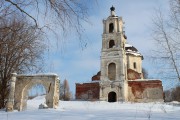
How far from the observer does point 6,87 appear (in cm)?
1762

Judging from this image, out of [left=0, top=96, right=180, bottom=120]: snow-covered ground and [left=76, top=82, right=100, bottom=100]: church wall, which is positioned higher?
[left=76, top=82, right=100, bottom=100]: church wall

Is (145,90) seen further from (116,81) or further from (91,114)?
(91,114)

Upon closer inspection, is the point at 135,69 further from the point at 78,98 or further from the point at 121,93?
the point at 78,98

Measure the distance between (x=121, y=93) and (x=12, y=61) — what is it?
16.5 meters

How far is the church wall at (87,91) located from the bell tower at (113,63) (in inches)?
69.1

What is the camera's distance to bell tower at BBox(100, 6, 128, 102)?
2928cm

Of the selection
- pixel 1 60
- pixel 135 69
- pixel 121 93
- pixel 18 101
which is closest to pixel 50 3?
pixel 1 60

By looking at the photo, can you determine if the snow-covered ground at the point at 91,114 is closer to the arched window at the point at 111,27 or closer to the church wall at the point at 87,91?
the church wall at the point at 87,91

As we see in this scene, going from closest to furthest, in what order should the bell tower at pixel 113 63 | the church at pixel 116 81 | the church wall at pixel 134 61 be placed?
the bell tower at pixel 113 63 < the church at pixel 116 81 < the church wall at pixel 134 61

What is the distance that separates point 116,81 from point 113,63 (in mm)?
2935

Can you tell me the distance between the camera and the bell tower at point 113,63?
29283 mm

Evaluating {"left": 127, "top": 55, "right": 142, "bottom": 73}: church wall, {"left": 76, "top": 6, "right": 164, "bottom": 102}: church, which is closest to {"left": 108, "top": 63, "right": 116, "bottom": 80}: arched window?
{"left": 76, "top": 6, "right": 164, "bottom": 102}: church

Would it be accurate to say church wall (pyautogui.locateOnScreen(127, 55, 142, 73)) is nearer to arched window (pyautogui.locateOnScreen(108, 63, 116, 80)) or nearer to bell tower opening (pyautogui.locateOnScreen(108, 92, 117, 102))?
arched window (pyautogui.locateOnScreen(108, 63, 116, 80))

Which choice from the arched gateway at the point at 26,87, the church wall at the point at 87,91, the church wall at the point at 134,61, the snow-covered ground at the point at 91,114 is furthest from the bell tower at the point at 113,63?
the snow-covered ground at the point at 91,114
